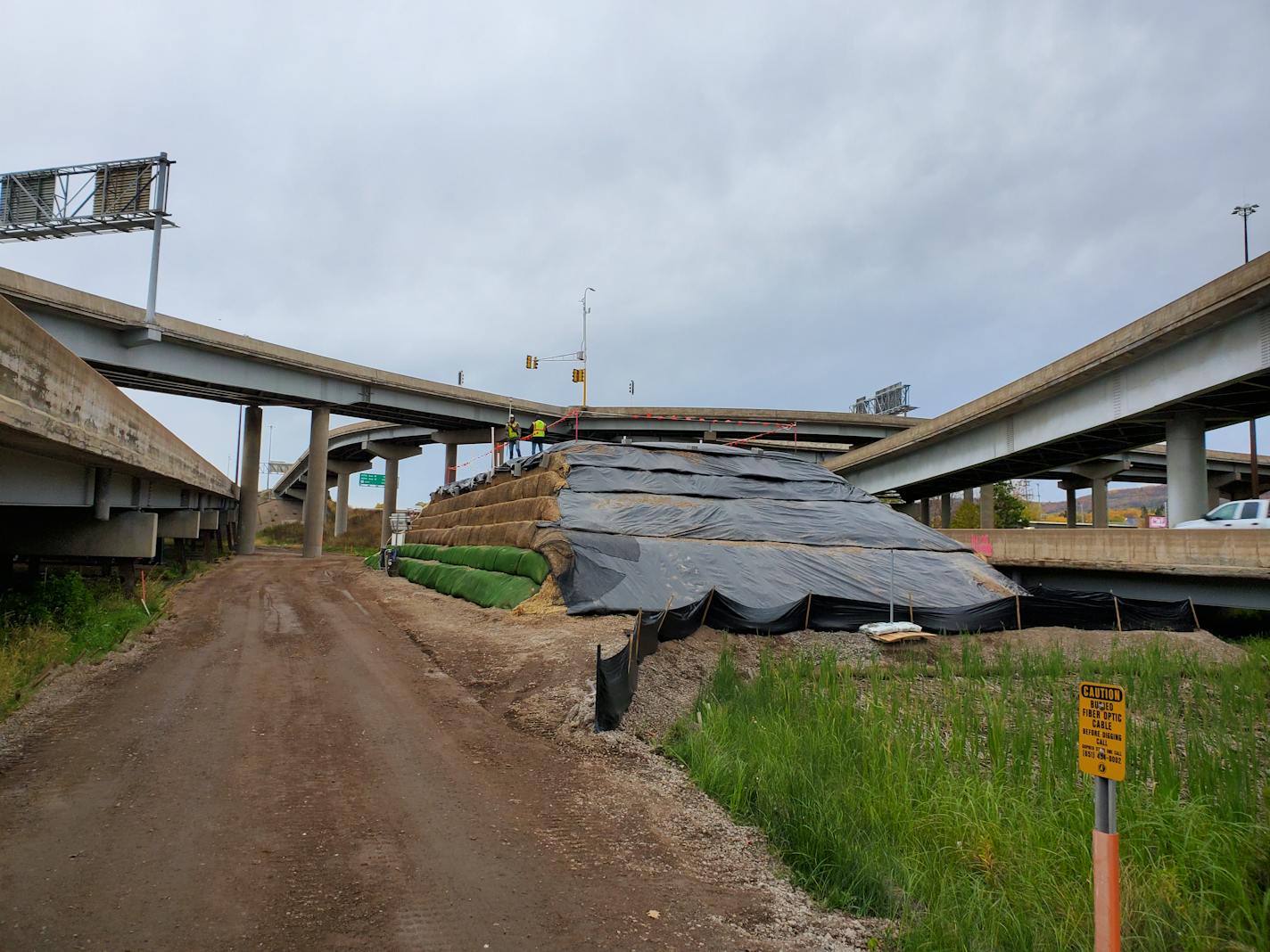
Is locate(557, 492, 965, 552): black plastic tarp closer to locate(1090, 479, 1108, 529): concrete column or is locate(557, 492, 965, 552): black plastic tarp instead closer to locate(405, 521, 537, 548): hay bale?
locate(405, 521, 537, 548): hay bale

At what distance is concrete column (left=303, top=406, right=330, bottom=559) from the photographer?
149 ft

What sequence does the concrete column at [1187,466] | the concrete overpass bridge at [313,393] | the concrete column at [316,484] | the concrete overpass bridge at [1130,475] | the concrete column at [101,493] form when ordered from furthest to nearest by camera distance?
the concrete overpass bridge at [1130,475] < the concrete column at [316,484] < the concrete overpass bridge at [313,393] < the concrete column at [1187,466] < the concrete column at [101,493]

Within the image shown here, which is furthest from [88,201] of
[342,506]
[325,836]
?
[342,506]

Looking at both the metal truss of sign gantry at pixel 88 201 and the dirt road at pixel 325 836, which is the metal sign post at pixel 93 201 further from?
the dirt road at pixel 325 836

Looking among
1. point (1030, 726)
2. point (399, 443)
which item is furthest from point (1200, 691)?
point (399, 443)

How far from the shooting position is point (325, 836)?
19.1ft

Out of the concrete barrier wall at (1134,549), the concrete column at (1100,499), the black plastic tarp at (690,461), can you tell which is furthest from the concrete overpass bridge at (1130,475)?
the black plastic tarp at (690,461)

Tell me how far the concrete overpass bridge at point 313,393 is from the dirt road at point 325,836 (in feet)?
56.6

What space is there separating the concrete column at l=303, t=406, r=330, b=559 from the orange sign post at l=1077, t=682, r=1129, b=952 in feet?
151

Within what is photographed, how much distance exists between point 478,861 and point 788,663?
6276 millimetres

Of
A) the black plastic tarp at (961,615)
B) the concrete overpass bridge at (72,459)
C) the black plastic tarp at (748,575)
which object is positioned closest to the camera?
the concrete overpass bridge at (72,459)

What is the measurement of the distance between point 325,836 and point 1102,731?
5.24 meters

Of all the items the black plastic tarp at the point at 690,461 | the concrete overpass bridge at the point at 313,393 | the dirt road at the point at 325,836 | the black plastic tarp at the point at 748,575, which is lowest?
the dirt road at the point at 325,836

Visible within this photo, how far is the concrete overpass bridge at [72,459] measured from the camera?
367 inches
